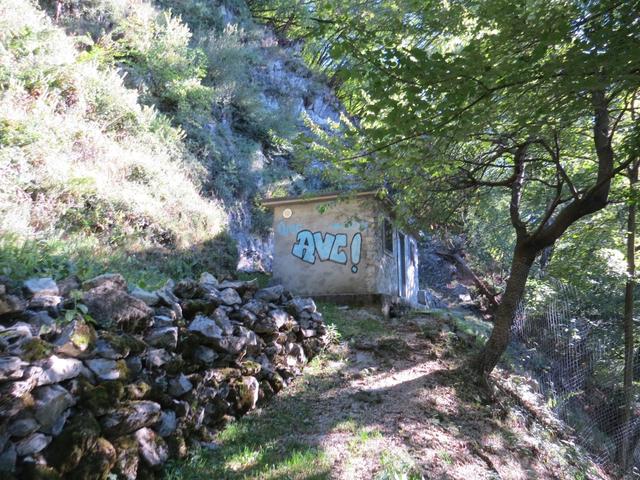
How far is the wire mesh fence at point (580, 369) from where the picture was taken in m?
8.05

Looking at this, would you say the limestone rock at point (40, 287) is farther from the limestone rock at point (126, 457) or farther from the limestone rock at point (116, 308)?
the limestone rock at point (126, 457)

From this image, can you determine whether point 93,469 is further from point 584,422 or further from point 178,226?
point 584,422

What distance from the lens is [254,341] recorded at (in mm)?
4965

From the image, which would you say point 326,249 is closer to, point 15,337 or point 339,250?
point 339,250

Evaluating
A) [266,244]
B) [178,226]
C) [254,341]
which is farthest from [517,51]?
[266,244]

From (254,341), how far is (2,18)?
826 centimetres

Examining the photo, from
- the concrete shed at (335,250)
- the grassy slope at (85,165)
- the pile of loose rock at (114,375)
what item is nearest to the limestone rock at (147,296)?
the pile of loose rock at (114,375)

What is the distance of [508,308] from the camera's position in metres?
6.68

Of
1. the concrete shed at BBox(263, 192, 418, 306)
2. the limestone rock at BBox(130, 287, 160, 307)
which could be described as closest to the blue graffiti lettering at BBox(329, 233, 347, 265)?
the concrete shed at BBox(263, 192, 418, 306)

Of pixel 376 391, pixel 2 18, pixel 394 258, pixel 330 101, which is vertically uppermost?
pixel 330 101

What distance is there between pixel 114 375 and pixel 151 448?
64 centimetres

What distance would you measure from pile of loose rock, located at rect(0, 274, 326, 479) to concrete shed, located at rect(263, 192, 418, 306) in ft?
16.4

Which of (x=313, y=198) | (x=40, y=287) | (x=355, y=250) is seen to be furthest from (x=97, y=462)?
(x=355, y=250)

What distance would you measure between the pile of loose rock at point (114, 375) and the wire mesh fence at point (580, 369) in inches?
283
